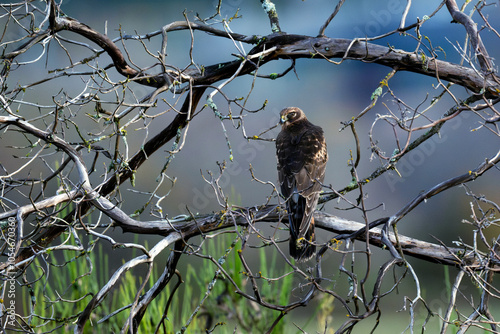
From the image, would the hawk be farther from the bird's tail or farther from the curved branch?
the curved branch

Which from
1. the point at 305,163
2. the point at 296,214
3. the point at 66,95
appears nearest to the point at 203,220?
the point at 296,214

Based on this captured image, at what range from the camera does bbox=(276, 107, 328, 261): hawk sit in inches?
114

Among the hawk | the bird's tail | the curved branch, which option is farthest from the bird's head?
the curved branch

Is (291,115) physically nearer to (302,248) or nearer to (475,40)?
(302,248)

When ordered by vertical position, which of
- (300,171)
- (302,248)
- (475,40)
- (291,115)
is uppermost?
(291,115)

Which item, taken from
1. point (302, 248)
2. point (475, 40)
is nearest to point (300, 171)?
point (302, 248)

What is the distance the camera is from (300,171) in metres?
3.16

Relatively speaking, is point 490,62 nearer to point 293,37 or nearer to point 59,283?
point 293,37

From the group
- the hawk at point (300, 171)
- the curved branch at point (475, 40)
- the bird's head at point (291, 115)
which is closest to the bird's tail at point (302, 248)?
the hawk at point (300, 171)

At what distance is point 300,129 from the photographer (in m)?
3.49

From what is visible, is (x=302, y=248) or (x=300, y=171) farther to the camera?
(x=300, y=171)

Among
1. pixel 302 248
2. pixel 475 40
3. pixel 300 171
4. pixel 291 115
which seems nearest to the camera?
pixel 475 40

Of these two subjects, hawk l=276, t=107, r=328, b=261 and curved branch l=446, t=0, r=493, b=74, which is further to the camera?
hawk l=276, t=107, r=328, b=261

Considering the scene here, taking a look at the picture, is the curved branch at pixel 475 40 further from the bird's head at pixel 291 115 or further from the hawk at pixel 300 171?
the bird's head at pixel 291 115
